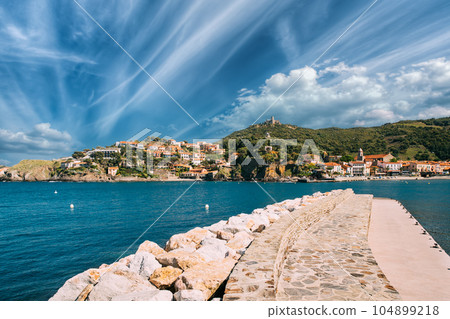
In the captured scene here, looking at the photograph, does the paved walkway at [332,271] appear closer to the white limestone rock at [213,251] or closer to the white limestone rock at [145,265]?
the white limestone rock at [213,251]

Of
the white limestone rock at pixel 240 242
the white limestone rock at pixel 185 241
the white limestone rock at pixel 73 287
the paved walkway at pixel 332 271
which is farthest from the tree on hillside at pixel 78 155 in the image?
the paved walkway at pixel 332 271

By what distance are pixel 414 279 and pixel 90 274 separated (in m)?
8.45

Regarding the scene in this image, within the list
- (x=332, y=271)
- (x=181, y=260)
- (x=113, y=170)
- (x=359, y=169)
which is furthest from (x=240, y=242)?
(x=359, y=169)

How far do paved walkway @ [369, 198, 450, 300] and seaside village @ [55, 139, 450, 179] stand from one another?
90040mm

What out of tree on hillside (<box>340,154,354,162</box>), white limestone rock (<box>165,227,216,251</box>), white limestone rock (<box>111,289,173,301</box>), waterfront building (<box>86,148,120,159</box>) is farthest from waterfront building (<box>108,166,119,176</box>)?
white limestone rock (<box>111,289,173,301</box>)

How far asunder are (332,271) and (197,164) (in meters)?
119

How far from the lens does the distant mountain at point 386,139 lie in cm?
11488

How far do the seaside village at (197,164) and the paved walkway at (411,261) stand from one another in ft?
295

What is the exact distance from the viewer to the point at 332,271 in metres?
4.59

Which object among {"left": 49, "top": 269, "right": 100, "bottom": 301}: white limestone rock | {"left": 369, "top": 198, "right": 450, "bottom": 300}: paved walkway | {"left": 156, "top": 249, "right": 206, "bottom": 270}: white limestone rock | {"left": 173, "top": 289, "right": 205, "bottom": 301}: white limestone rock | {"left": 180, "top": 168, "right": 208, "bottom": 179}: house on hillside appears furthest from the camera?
{"left": 180, "top": 168, "right": 208, "bottom": 179}: house on hillside

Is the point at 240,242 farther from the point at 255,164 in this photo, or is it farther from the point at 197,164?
Answer: the point at 197,164

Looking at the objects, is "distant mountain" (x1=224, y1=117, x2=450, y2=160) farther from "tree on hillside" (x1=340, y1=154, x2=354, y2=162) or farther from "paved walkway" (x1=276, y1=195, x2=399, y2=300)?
"paved walkway" (x1=276, y1=195, x2=399, y2=300)

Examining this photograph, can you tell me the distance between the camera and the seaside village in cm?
10744

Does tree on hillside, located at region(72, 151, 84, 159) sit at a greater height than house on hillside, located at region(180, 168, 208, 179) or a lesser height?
greater
